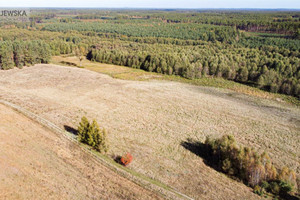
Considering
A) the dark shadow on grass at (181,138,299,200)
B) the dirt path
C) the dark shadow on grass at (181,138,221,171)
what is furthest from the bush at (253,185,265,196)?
the dirt path

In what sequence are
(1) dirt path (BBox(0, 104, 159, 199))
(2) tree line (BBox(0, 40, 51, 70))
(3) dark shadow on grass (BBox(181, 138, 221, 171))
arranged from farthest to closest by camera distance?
(2) tree line (BBox(0, 40, 51, 70)) → (3) dark shadow on grass (BBox(181, 138, 221, 171)) → (1) dirt path (BBox(0, 104, 159, 199))

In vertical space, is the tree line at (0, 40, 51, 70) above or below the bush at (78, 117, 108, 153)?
above

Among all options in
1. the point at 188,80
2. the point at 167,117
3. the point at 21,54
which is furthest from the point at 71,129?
the point at 21,54

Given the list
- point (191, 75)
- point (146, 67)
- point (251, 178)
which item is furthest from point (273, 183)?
point (146, 67)

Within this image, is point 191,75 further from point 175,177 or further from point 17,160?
point 17,160

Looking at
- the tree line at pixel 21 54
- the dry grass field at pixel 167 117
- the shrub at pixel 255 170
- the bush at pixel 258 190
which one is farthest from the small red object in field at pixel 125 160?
the tree line at pixel 21 54

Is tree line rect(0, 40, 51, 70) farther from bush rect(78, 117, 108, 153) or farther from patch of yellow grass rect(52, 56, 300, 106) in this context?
bush rect(78, 117, 108, 153)
